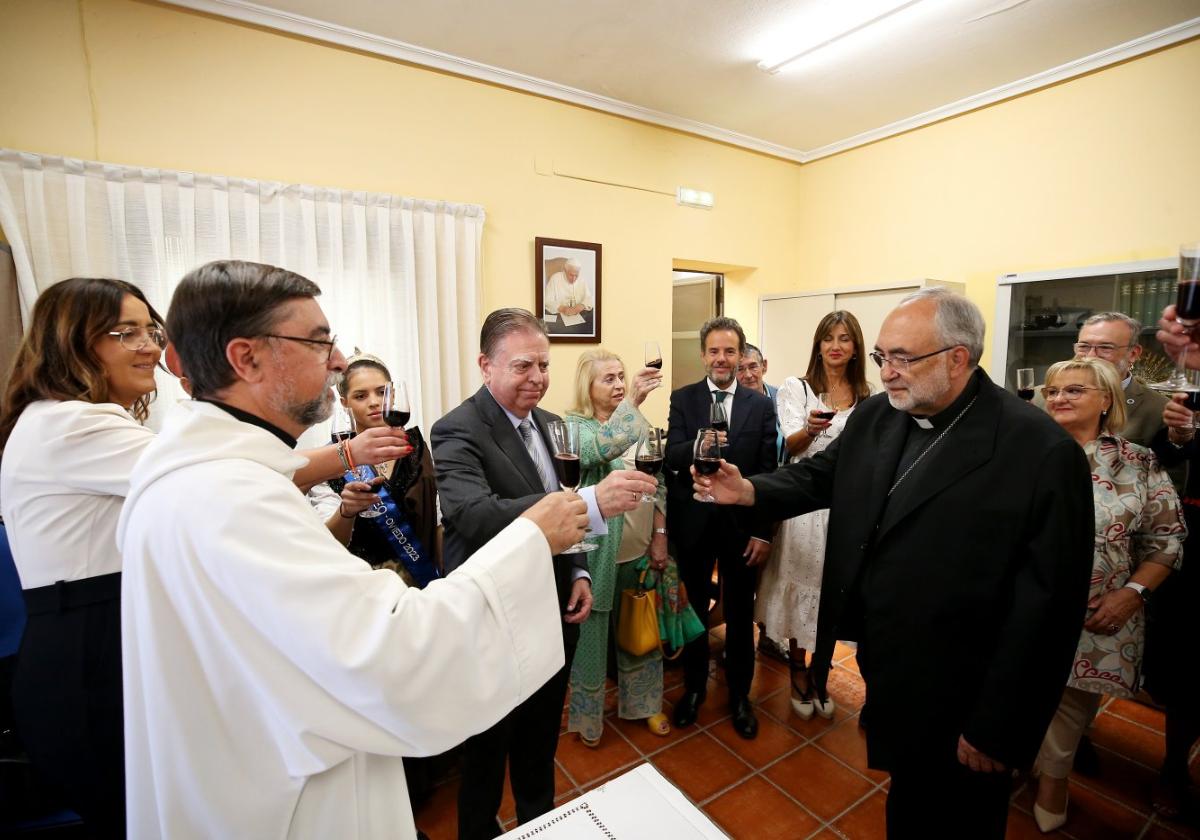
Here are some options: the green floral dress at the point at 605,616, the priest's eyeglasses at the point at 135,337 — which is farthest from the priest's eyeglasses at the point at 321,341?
the green floral dress at the point at 605,616

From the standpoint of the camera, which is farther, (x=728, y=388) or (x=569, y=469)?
(x=728, y=388)

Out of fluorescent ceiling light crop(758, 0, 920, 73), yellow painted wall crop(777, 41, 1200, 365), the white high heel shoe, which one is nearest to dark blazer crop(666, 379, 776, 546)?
the white high heel shoe

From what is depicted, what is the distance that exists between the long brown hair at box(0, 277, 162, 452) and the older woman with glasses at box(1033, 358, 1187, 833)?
11.0 ft

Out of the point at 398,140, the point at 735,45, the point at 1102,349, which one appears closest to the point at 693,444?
the point at 1102,349

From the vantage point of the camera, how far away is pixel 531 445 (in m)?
1.92

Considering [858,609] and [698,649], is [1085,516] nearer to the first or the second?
[858,609]

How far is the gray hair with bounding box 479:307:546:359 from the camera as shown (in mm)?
1777

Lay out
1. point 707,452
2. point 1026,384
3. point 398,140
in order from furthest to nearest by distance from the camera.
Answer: point 398,140 → point 1026,384 → point 707,452

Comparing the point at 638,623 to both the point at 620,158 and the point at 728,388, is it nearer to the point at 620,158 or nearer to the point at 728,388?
the point at 728,388

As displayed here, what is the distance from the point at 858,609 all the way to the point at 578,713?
1560 mm

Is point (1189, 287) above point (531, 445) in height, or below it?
above

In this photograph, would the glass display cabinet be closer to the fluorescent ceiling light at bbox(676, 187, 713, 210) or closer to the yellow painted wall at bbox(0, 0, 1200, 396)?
the yellow painted wall at bbox(0, 0, 1200, 396)

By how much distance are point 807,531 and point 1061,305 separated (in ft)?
9.00

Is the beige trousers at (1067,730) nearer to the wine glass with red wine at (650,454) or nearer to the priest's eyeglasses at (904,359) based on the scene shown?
the priest's eyeglasses at (904,359)
